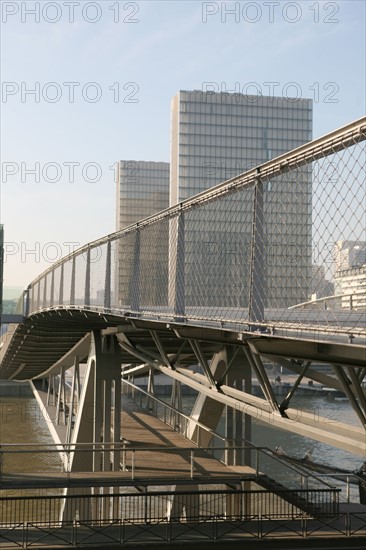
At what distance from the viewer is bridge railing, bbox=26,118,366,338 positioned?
26.5 ft

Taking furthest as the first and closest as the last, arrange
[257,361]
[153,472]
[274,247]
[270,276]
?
[153,472] < [257,361] < [270,276] < [274,247]

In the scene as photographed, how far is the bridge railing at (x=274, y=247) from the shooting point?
8.09 metres

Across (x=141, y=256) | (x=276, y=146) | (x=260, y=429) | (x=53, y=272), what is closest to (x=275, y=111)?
(x=276, y=146)

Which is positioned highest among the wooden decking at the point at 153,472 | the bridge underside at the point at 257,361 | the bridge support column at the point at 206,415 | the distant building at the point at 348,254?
the distant building at the point at 348,254

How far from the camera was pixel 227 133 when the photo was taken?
138750 mm

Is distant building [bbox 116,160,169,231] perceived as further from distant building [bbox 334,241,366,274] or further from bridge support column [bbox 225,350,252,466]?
distant building [bbox 334,241,366,274]

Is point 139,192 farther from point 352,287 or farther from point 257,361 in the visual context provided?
point 352,287

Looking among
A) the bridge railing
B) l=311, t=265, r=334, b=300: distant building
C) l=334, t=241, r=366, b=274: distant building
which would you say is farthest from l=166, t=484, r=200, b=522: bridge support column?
l=334, t=241, r=366, b=274: distant building

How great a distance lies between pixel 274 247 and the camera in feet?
32.5

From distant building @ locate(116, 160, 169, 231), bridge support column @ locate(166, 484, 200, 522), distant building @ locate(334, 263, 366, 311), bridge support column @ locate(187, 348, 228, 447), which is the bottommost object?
bridge support column @ locate(166, 484, 200, 522)

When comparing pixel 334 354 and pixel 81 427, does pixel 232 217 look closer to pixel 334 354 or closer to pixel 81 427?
pixel 334 354

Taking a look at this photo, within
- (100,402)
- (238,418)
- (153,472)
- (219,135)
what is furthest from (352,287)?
(219,135)

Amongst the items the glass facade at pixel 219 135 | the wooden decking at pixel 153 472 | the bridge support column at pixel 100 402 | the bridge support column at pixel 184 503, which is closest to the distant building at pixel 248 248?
the wooden decking at pixel 153 472

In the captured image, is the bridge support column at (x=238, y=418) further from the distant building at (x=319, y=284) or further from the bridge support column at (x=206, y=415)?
the distant building at (x=319, y=284)
